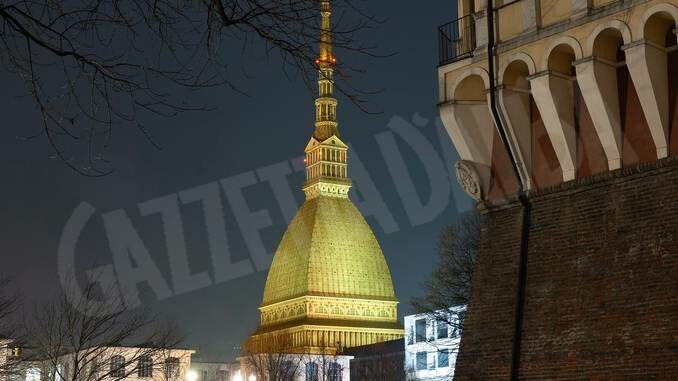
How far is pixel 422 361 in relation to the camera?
8500cm

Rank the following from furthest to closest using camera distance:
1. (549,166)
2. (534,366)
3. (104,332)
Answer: (104,332) < (549,166) < (534,366)

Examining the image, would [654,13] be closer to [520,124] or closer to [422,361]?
[520,124]

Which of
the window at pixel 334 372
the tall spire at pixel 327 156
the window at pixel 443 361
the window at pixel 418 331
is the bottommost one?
the window at pixel 443 361

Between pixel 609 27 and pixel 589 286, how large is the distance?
4325 millimetres

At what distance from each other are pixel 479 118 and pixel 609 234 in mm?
3793

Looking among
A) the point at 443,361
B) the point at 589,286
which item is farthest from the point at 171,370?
the point at 589,286

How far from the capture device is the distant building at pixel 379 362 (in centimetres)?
9106

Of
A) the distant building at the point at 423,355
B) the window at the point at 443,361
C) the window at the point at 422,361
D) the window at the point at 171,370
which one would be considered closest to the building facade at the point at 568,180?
the window at the point at 171,370

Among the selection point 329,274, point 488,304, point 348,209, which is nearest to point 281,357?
point 329,274

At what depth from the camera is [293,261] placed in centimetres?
13312

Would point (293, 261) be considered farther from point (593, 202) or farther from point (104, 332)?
point (593, 202)

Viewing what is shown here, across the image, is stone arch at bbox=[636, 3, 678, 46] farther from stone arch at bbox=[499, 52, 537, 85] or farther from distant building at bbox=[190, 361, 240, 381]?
distant building at bbox=[190, 361, 240, 381]

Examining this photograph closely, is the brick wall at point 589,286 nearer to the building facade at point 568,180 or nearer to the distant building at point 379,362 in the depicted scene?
the building facade at point 568,180

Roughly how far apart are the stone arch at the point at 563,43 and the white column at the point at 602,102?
169 mm
